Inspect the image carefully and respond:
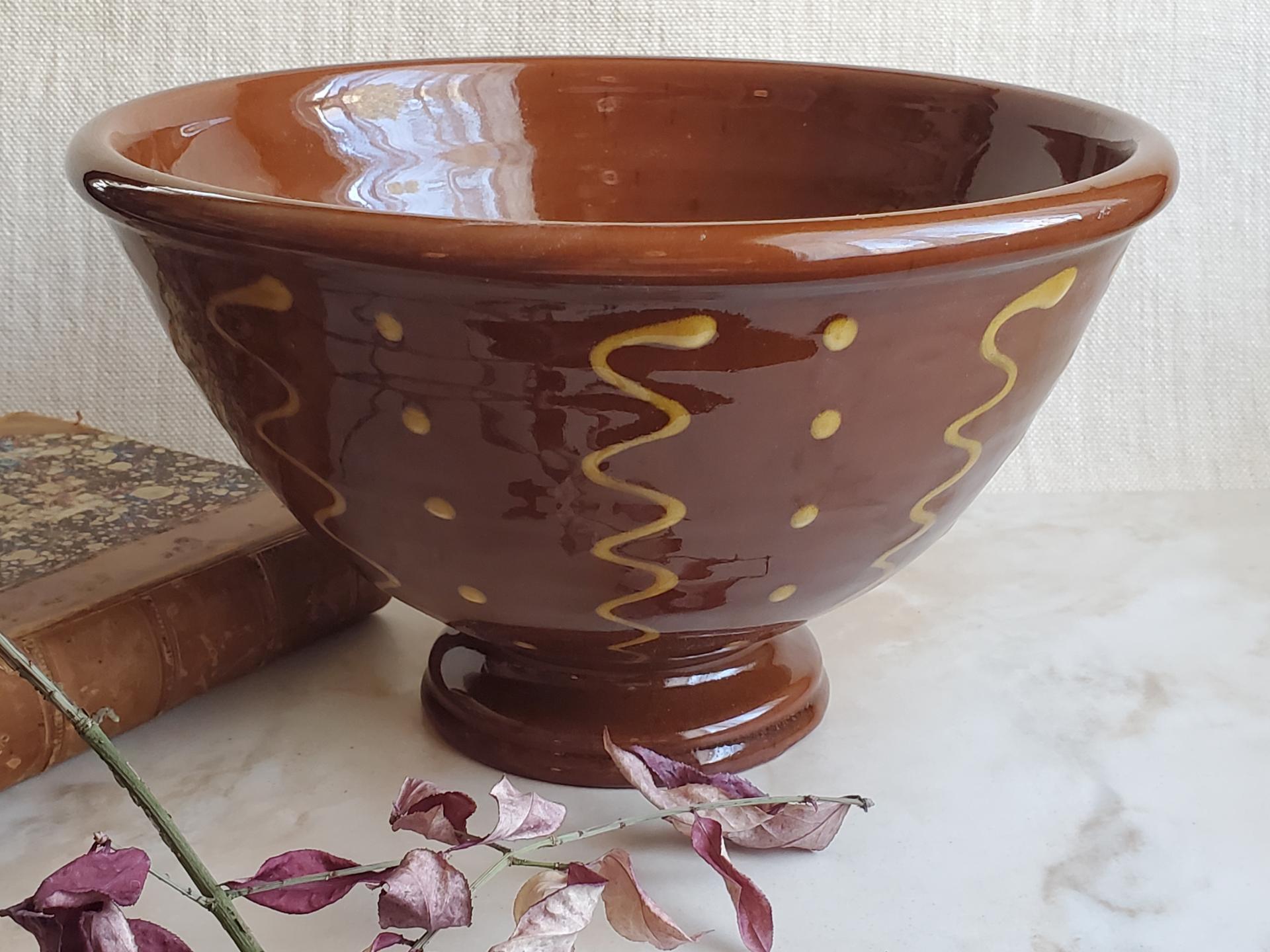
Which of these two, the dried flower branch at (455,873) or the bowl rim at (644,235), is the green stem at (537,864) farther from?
the bowl rim at (644,235)

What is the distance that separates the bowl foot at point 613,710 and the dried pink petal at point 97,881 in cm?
18

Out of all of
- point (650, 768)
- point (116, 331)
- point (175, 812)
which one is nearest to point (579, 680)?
point (650, 768)

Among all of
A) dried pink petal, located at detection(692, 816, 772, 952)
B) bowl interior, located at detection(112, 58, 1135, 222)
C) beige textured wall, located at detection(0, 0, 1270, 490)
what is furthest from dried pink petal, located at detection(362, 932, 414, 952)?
beige textured wall, located at detection(0, 0, 1270, 490)

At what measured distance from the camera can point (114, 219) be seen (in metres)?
0.44

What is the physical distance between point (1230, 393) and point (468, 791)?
0.63 m

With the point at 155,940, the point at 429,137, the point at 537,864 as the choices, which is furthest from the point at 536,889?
the point at 429,137

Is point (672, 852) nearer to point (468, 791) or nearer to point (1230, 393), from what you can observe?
point (468, 791)

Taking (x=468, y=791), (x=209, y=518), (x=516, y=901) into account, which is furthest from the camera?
(x=209, y=518)

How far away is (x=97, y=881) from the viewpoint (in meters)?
0.38

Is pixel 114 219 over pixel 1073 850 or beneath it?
over

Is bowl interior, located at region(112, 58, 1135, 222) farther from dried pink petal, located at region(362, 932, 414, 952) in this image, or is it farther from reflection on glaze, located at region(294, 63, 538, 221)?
dried pink petal, located at region(362, 932, 414, 952)

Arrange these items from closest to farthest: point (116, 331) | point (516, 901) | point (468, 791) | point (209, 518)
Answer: point (516, 901)
point (468, 791)
point (209, 518)
point (116, 331)

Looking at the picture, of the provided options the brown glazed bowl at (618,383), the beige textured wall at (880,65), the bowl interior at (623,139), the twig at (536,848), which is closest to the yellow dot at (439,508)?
the brown glazed bowl at (618,383)

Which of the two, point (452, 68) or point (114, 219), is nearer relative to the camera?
point (114, 219)
